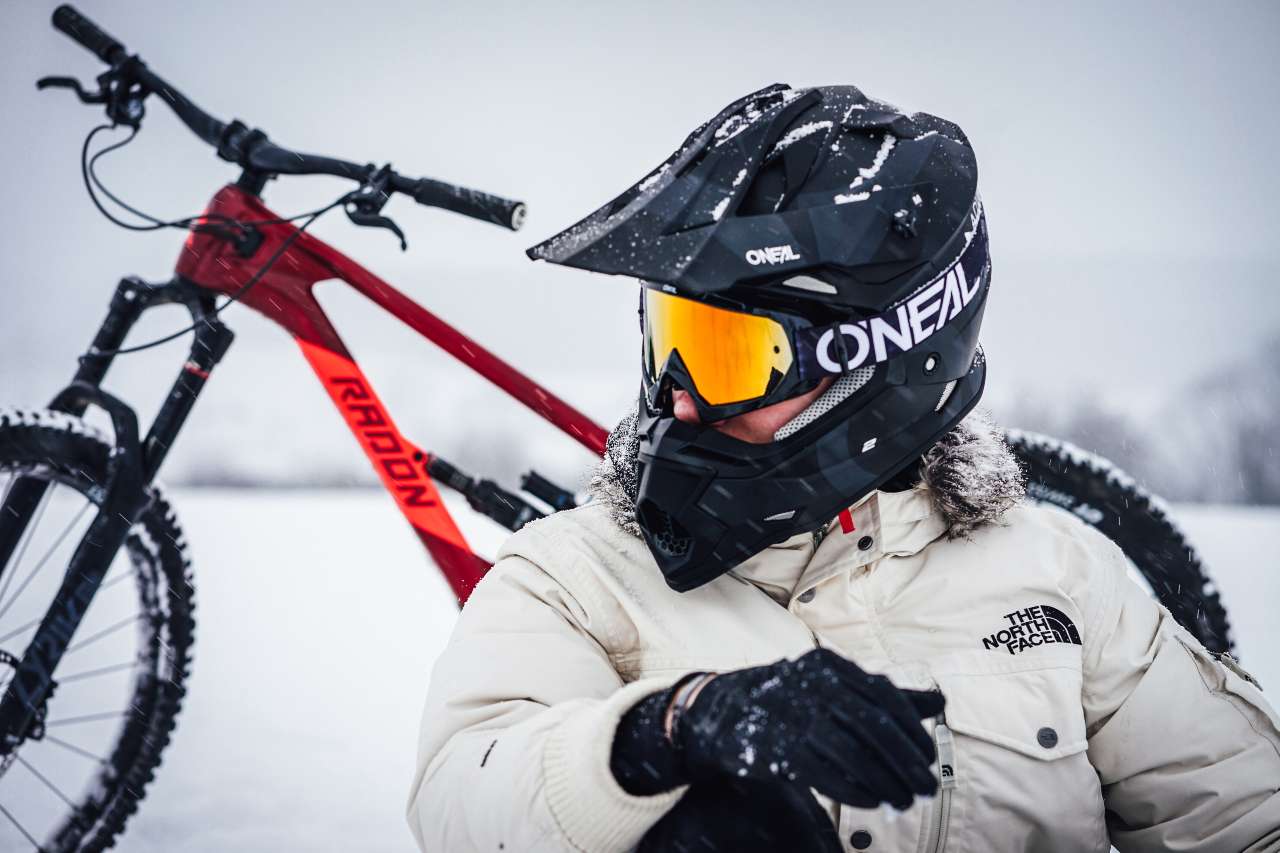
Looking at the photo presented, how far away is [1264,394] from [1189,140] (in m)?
0.99

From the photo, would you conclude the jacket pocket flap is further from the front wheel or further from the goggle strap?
the front wheel

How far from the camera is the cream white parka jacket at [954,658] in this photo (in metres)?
0.92

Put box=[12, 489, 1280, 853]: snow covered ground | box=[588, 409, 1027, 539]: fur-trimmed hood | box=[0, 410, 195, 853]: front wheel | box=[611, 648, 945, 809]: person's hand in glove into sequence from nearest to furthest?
box=[611, 648, 945, 809]: person's hand in glove → box=[588, 409, 1027, 539]: fur-trimmed hood → box=[0, 410, 195, 853]: front wheel → box=[12, 489, 1280, 853]: snow covered ground

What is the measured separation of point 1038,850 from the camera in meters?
0.97

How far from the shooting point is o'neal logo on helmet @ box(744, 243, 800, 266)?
0.94m

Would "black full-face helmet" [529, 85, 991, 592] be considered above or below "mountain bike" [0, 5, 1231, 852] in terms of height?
below

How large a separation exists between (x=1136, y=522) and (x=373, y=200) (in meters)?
1.58

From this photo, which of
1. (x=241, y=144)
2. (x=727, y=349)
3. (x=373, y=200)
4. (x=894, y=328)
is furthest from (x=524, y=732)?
(x=241, y=144)

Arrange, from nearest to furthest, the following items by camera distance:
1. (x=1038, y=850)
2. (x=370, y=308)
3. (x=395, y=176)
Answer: (x=1038, y=850) → (x=395, y=176) → (x=370, y=308)

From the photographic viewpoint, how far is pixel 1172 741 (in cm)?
102

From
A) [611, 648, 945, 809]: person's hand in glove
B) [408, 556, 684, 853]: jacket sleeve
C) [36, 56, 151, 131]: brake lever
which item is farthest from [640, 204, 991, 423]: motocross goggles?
[36, 56, 151, 131]: brake lever

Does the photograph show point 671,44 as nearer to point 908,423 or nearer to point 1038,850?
point 908,423

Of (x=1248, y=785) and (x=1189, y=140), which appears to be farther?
(x=1189, y=140)

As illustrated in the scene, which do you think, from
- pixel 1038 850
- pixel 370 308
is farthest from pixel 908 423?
pixel 370 308
